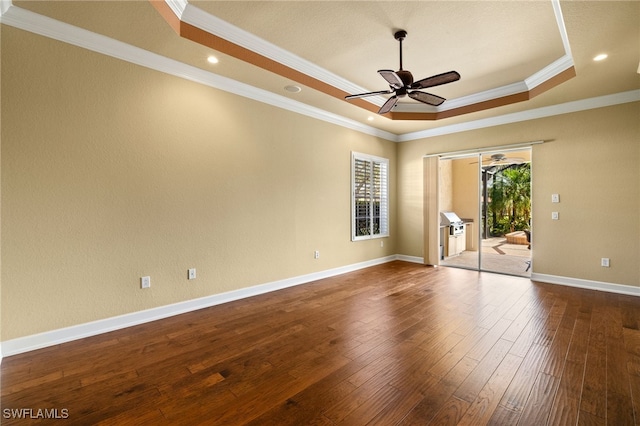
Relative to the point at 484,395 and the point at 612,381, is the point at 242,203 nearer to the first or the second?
the point at 484,395

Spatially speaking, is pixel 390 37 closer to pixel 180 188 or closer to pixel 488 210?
pixel 180 188

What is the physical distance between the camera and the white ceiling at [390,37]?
257cm

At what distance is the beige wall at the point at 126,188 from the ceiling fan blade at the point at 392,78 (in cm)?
184

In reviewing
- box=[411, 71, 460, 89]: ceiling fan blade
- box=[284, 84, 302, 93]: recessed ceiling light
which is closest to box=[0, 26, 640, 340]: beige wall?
box=[284, 84, 302, 93]: recessed ceiling light

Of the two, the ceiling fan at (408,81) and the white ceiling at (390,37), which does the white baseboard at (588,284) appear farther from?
the ceiling fan at (408,81)

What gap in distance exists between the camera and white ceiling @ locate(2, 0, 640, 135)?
8.43ft

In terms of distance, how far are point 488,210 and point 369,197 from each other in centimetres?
250

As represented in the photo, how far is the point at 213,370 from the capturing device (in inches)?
88.5

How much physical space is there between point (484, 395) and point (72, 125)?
13.6 feet

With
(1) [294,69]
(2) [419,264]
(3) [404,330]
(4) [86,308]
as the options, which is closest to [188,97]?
(1) [294,69]

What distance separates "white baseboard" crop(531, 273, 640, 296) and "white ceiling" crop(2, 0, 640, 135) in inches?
110

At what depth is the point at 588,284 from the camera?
446 centimetres

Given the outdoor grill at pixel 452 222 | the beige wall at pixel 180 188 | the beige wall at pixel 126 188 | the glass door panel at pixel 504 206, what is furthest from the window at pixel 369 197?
the glass door panel at pixel 504 206

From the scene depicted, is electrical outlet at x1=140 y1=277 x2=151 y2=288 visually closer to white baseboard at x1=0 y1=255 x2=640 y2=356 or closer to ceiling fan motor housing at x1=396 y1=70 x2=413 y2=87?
white baseboard at x1=0 y1=255 x2=640 y2=356
